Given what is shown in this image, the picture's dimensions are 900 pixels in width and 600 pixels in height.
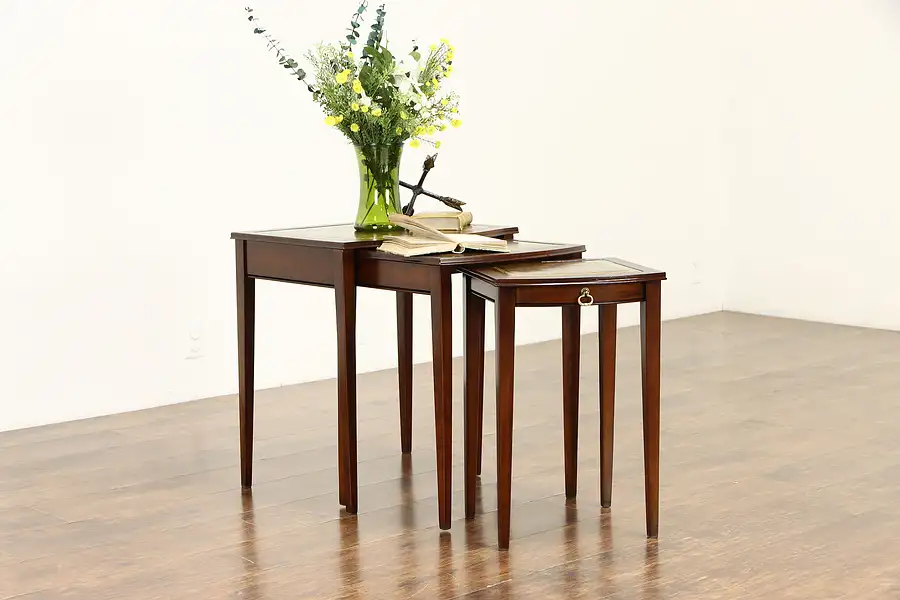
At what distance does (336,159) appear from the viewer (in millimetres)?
4703

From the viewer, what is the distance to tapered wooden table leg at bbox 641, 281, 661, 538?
2660mm

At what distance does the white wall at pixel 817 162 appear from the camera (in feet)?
18.5

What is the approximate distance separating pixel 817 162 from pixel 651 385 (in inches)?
139

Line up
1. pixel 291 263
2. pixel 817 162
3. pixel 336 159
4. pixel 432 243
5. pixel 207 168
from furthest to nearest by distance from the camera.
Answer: pixel 817 162, pixel 336 159, pixel 207 168, pixel 291 263, pixel 432 243

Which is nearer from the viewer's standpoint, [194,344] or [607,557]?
[607,557]

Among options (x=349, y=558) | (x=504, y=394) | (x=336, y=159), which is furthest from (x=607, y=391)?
(x=336, y=159)

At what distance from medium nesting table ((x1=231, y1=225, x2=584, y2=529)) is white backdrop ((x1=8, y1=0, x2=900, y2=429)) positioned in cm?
109

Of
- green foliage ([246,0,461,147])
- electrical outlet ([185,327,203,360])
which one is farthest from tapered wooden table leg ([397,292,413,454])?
electrical outlet ([185,327,203,360])

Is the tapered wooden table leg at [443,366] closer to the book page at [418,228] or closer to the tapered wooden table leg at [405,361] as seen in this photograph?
the book page at [418,228]

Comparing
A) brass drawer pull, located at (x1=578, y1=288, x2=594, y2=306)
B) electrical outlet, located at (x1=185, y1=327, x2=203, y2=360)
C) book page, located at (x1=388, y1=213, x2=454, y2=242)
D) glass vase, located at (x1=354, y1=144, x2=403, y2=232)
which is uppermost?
glass vase, located at (x1=354, y1=144, x2=403, y2=232)

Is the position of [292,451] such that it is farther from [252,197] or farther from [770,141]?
[770,141]

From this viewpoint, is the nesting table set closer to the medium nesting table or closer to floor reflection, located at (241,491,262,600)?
the medium nesting table

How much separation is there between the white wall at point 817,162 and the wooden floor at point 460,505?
4.24ft

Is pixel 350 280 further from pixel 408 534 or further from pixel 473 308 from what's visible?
pixel 408 534
